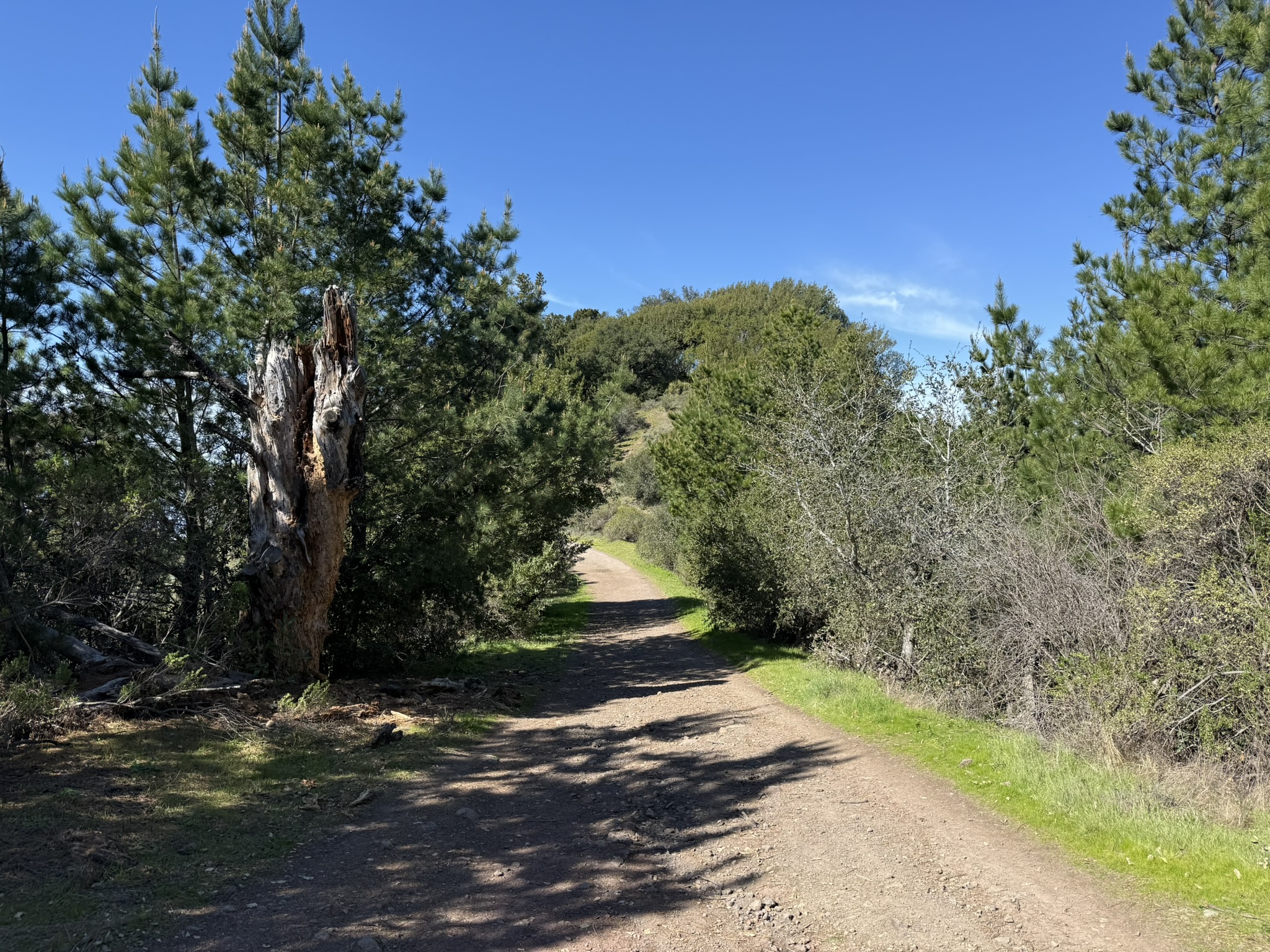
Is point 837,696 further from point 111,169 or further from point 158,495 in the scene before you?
point 111,169

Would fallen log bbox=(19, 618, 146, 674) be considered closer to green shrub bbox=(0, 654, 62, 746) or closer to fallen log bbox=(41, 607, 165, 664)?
fallen log bbox=(41, 607, 165, 664)

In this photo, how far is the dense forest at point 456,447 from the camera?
715cm

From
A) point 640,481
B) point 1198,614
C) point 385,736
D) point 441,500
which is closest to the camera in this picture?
point 1198,614

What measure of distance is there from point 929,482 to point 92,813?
33.9 feet

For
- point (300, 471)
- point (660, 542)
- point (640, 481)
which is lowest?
point (660, 542)

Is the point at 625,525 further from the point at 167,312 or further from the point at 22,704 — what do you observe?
the point at 22,704

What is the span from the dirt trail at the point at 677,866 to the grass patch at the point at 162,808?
0.35m

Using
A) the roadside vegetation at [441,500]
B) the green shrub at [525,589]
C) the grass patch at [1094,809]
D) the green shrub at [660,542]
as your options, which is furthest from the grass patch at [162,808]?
the green shrub at [660,542]

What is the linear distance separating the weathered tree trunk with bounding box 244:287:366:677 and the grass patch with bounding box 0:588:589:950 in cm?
183

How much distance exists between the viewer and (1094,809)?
589cm

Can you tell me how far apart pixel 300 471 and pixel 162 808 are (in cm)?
469

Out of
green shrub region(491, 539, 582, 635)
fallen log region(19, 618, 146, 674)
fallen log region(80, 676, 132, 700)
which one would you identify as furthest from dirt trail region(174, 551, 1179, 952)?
green shrub region(491, 539, 582, 635)

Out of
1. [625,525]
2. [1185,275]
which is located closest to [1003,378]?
[1185,275]

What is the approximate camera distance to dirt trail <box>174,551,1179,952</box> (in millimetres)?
4367
